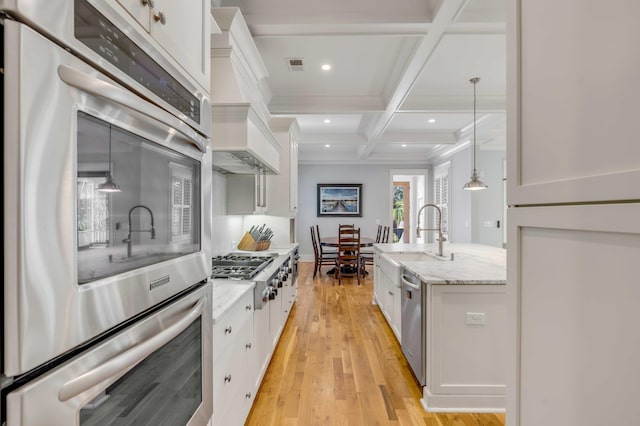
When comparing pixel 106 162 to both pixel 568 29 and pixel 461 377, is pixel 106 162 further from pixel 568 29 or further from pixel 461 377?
pixel 461 377

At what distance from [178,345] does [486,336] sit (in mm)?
1928

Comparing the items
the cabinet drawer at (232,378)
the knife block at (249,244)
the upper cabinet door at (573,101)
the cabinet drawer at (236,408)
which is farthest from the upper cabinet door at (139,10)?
the knife block at (249,244)

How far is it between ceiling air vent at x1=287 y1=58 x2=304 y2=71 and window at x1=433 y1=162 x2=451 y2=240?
15.7 ft

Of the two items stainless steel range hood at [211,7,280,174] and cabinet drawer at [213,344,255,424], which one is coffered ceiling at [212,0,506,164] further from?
cabinet drawer at [213,344,255,424]

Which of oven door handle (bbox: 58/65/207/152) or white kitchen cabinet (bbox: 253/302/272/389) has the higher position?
oven door handle (bbox: 58/65/207/152)

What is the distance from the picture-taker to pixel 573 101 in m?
0.66

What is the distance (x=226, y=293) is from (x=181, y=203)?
836mm

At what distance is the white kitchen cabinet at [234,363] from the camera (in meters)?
1.33

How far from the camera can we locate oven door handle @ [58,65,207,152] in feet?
1.68

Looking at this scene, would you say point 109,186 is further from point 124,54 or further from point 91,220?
point 124,54

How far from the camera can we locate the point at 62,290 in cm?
51

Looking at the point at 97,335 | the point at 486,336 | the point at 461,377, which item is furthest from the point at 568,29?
the point at 461,377

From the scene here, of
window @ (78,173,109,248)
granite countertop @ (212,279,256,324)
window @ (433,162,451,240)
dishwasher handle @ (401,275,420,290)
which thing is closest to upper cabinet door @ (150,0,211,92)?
window @ (78,173,109,248)

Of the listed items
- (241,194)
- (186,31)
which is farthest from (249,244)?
(186,31)
